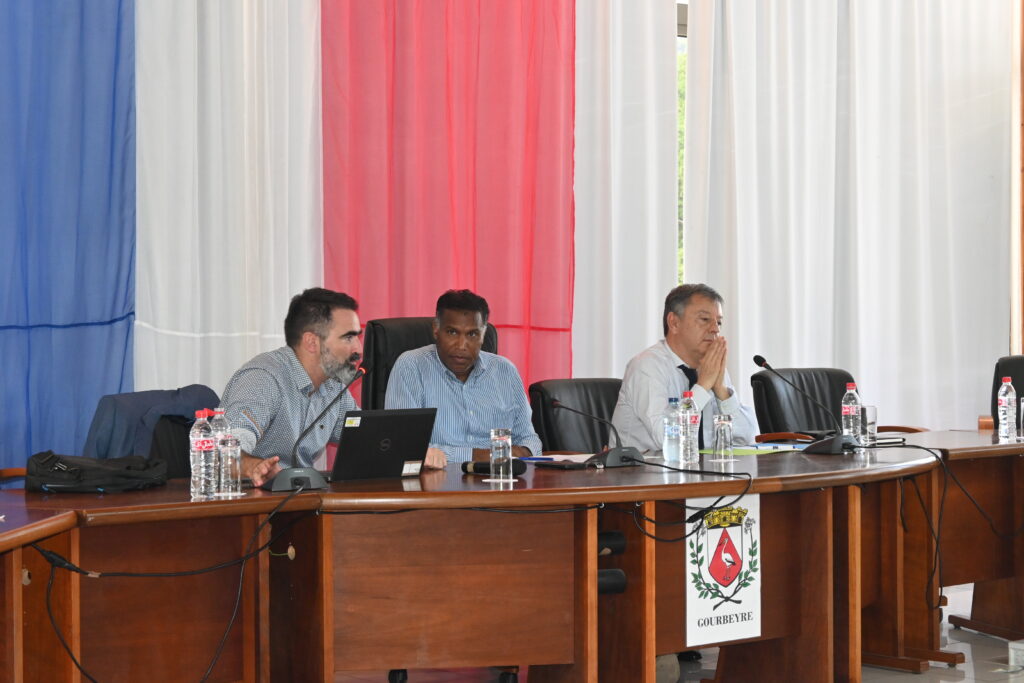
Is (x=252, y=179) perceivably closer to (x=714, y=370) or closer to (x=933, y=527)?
(x=714, y=370)

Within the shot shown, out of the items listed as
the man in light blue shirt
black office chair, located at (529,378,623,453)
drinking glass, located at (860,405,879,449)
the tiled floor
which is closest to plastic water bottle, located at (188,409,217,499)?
the man in light blue shirt

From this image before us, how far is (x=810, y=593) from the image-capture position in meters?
2.86

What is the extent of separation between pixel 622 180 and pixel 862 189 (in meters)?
1.51

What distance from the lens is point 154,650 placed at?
231 centimetres

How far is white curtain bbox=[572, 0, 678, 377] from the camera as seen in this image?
4883 millimetres

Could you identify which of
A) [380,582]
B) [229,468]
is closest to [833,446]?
[380,582]

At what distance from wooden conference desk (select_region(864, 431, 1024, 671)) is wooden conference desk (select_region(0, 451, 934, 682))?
89 cm

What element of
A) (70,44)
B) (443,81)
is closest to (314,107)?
(443,81)

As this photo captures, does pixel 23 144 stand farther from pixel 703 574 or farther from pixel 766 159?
pixel 766 159

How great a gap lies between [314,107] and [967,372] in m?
3.84

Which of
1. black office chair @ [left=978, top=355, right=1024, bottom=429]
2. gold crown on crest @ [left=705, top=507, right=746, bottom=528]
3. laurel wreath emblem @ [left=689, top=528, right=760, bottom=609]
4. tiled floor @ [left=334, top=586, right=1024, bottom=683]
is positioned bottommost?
tiled floor @ [left=334, top=586, right=1024, bottom=683]

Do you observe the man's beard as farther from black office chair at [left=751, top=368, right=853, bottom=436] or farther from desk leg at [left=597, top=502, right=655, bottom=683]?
black office chair at [left=751, top=368, right=853, bottom=436]

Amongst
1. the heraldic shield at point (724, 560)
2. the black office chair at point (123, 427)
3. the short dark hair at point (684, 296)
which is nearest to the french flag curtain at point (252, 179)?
the black office chair at point (123, 427)

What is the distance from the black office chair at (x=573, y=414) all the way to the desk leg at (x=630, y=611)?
3.06ft
